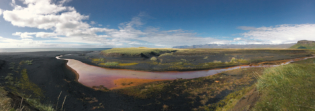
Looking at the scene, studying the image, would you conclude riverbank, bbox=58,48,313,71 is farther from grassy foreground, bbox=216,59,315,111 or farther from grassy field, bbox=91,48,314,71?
grassy foreground, bbox=216,59,315,111

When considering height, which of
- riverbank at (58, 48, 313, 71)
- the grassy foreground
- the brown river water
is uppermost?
the grassy foreground

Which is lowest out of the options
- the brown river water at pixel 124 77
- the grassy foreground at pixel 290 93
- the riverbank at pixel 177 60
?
the brown river water at pixel 124 77

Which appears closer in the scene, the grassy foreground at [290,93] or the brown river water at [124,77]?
the grassy foreground at [290,93]

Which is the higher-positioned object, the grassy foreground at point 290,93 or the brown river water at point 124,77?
the grassy foreground at point 290,93

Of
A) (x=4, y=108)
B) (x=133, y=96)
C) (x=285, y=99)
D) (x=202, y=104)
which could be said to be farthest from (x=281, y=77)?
(x=4, y=108)

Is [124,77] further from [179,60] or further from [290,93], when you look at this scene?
[179,60]

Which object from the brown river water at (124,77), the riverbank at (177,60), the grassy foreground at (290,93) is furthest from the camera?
the riverbank at (177,60)

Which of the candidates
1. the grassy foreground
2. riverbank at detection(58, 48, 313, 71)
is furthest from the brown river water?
the grassy foreground

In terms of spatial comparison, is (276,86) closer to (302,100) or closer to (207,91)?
(302,100)

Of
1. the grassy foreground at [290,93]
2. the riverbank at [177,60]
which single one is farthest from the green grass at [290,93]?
the riverbank at [177,60]

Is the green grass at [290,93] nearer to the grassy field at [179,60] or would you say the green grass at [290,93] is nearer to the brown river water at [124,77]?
the brown river water at [124,77]

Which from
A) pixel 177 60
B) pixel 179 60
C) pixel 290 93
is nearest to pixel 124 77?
pixel 290 93
